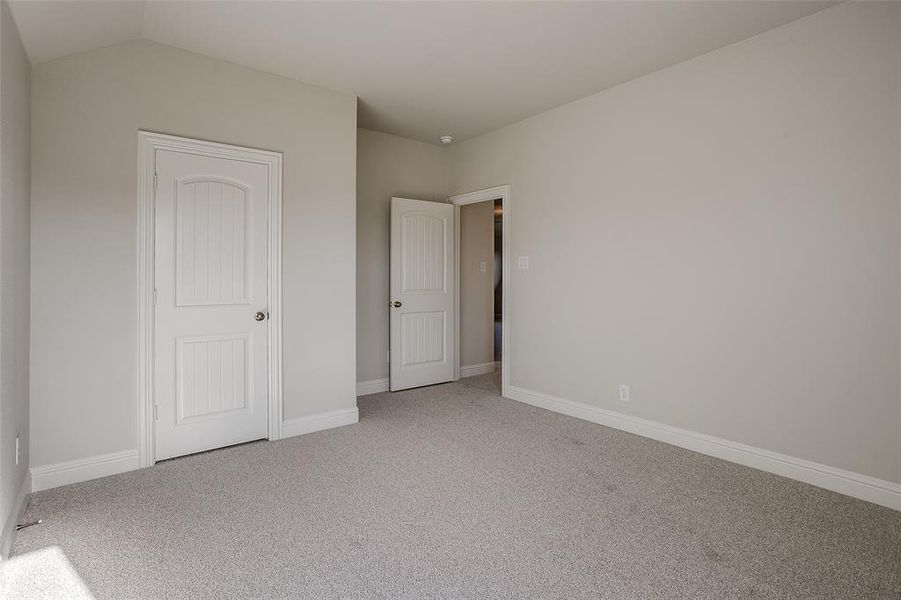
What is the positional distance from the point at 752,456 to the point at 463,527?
199cm

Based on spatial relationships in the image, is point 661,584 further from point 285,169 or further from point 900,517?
point 285,169

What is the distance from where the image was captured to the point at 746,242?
A: 117 inches

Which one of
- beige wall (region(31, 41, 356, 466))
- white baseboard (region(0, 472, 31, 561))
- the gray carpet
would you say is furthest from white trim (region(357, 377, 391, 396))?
white baseboard (region(0, 472, 31, 561))

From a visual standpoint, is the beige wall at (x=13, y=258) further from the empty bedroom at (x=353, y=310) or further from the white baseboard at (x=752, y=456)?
the white baseboard at (x=752, y=456)

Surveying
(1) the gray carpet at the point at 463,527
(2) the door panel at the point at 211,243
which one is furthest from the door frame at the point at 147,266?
(1) the gray carpet at the point at 463,527

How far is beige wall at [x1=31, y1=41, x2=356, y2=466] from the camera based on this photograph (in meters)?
2.61

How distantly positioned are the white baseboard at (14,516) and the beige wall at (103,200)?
0.17 m

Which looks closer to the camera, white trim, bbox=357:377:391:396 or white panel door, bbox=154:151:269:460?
white panel door, bbox=154:151:269:460

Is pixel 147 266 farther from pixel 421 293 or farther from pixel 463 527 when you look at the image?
pixel 421 293

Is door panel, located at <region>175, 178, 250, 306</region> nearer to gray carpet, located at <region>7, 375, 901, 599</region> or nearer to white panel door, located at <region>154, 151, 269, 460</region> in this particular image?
white panel door, located at <region>154, 151, 269, 460</region>

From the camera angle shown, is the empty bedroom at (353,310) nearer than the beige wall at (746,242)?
Yes

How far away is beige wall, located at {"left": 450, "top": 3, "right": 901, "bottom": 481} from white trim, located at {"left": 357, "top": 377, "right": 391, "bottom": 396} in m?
1.75

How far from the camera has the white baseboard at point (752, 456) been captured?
252 cm

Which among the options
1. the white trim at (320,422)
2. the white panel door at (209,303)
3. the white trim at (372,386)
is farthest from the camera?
the white trim at (372,386)
